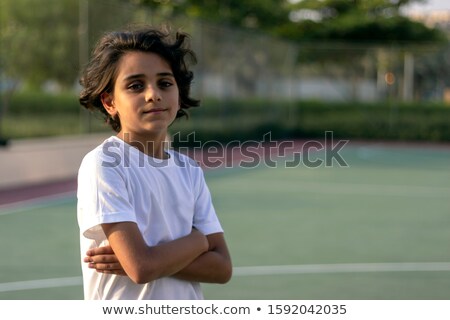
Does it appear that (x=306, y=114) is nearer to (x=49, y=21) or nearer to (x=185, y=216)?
(x=49, y=21)

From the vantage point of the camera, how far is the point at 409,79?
22828mm

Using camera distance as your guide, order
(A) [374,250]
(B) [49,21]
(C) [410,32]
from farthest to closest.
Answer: (C) [410,32], (B) [49,21], (A) [374,250]

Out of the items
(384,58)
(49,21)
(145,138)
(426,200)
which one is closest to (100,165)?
(145,138)

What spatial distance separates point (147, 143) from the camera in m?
2.20

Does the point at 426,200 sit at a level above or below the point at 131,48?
below

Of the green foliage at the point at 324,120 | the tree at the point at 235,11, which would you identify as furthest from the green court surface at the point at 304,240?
the tree at the point at 235,11

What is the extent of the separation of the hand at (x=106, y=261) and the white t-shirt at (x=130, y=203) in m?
0.03

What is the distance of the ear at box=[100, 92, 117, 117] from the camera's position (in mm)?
2281

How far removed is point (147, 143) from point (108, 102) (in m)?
0.18

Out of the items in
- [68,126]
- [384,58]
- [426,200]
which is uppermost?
[384,58]

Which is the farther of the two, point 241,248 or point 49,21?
point 49,21

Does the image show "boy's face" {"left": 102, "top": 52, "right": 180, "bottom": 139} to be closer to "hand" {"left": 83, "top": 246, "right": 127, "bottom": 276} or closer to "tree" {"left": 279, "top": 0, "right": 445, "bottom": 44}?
"hand" {"left": 83, "top": 246, "right": 127, "bottom": 276}

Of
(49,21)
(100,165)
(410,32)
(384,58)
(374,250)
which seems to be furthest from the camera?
(410,32)

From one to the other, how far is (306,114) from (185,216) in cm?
2172
